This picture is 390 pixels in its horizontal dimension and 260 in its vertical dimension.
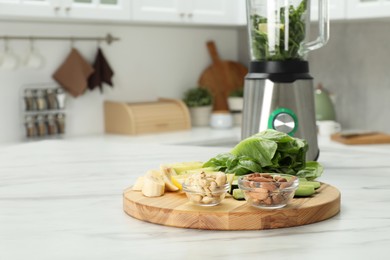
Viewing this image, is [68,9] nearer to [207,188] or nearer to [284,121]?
[284,121]

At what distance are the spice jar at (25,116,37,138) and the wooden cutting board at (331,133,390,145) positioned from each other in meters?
1.46

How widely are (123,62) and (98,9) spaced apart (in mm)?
615

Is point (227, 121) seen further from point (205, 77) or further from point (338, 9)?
point (338, 9)

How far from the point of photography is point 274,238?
1125mm

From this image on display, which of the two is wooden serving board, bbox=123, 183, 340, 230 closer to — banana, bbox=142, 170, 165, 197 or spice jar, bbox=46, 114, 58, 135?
banana, bbox=142, 170, 165, 197

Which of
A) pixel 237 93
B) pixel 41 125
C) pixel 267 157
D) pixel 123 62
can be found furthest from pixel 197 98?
pixel 267 157

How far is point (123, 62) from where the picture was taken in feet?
13.1

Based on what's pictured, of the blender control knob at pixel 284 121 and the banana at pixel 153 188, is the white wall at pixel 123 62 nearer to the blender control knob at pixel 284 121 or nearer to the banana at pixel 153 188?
the blender control knob at pixel 284 121

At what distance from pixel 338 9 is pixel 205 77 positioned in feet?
3.68

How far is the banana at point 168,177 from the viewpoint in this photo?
1.32m

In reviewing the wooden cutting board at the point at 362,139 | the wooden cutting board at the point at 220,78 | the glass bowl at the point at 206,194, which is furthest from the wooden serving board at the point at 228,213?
the wooden cutting board at the point at 220,78

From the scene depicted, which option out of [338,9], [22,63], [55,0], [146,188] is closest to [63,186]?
[146,188]

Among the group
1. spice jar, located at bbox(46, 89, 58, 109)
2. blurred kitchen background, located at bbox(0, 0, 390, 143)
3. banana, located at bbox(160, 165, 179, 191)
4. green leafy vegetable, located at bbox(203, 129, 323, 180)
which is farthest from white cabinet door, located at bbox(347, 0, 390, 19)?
banana, located at bbox(160, 165, 179, 191)

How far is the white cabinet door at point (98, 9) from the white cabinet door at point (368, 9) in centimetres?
109
